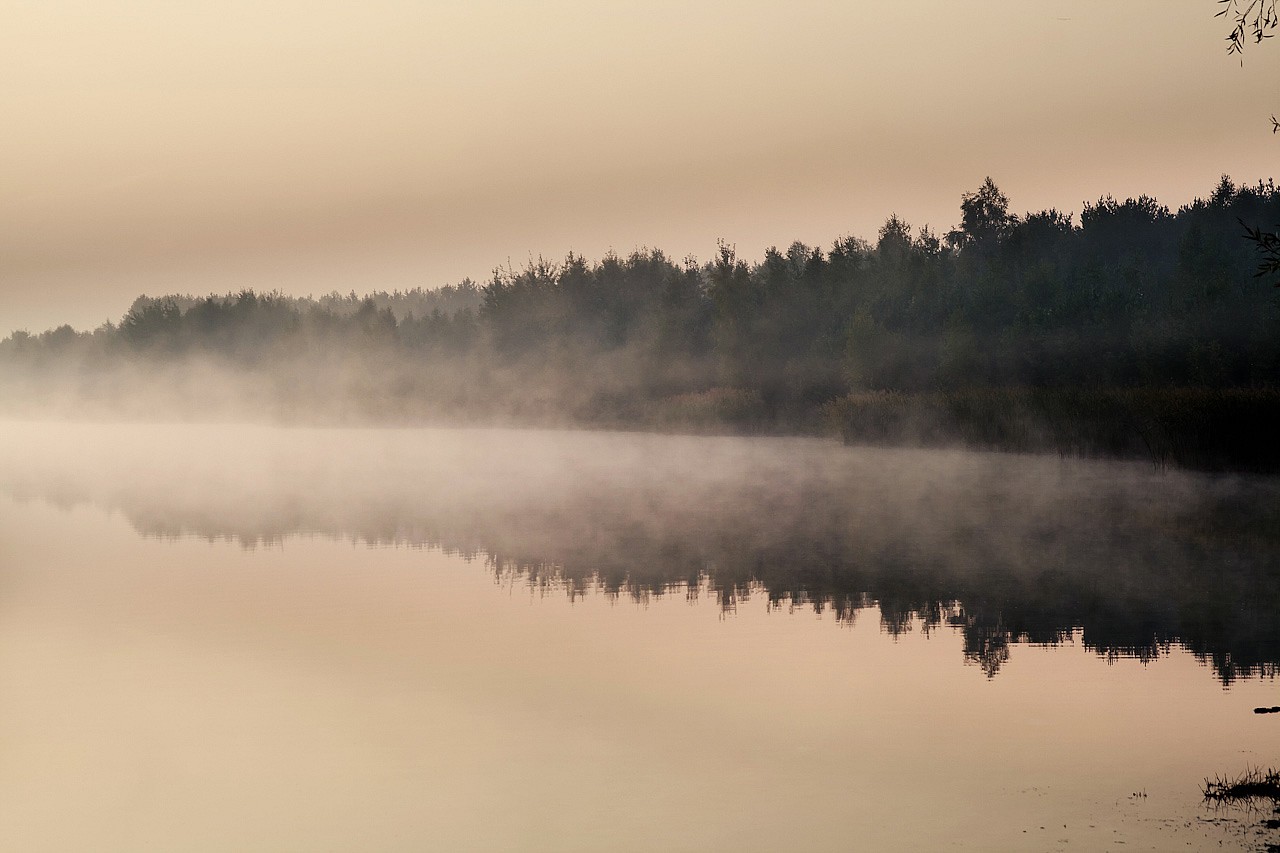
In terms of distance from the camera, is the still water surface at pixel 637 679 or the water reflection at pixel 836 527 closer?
the still water surface at pixel 637 679

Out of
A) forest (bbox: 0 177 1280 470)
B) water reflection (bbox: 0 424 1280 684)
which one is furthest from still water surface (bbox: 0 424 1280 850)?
forest (bbox: 0 177 1280 470)

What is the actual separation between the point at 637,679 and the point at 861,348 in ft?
164

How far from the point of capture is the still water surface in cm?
666

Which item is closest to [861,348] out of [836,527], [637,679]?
[836,527]

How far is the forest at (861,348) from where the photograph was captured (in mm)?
40250

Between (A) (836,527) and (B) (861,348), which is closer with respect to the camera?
(A) (836,527)

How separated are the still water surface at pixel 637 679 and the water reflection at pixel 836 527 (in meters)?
0.12

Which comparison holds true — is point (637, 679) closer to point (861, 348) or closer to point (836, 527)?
point (836, 527)

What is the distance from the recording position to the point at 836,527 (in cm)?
2109

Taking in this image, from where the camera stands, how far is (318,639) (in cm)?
1173

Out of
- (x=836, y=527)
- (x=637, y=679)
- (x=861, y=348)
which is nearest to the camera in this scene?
(x=637, y=679)

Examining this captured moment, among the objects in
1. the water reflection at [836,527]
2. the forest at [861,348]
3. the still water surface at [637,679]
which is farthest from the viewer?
the forest at [861,348]

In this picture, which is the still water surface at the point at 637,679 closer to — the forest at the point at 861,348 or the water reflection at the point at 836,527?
the water reflection at the point at 836,527

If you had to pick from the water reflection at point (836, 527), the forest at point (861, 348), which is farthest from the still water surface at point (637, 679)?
the forest at point (861, 348)
